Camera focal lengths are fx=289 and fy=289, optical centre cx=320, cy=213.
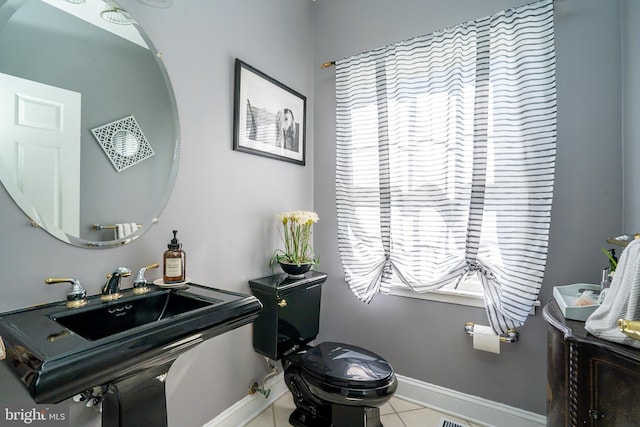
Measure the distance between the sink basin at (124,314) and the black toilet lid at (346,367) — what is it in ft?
2.21

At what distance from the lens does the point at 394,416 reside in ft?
5.72

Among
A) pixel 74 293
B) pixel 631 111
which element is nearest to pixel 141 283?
pixel 74 293

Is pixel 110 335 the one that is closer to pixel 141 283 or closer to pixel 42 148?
pixel 141 283

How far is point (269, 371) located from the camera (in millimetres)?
1835

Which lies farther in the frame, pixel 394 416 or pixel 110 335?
pixel 394 416

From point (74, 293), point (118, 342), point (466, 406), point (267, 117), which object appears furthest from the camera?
point (267, 117)

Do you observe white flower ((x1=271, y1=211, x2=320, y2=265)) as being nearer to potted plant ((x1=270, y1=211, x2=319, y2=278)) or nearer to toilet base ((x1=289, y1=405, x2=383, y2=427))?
potted plant ((x1=270, y1=211, x2=319, y2=278))

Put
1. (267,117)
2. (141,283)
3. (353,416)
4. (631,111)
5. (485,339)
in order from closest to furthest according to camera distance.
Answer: (141,283) < (631,111) < (353,416) < (485,339) < (267,117)

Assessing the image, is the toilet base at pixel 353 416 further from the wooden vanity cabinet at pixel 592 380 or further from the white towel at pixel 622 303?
the white towel at pixel 622 303

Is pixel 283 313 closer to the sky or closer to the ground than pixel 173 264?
closer to the ground

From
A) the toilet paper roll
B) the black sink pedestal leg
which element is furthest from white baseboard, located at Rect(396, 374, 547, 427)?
the black sink pedestal leg

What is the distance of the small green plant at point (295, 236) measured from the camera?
5.81 ft

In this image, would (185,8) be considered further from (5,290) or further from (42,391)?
(42,391)

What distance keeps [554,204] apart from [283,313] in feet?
5.09
